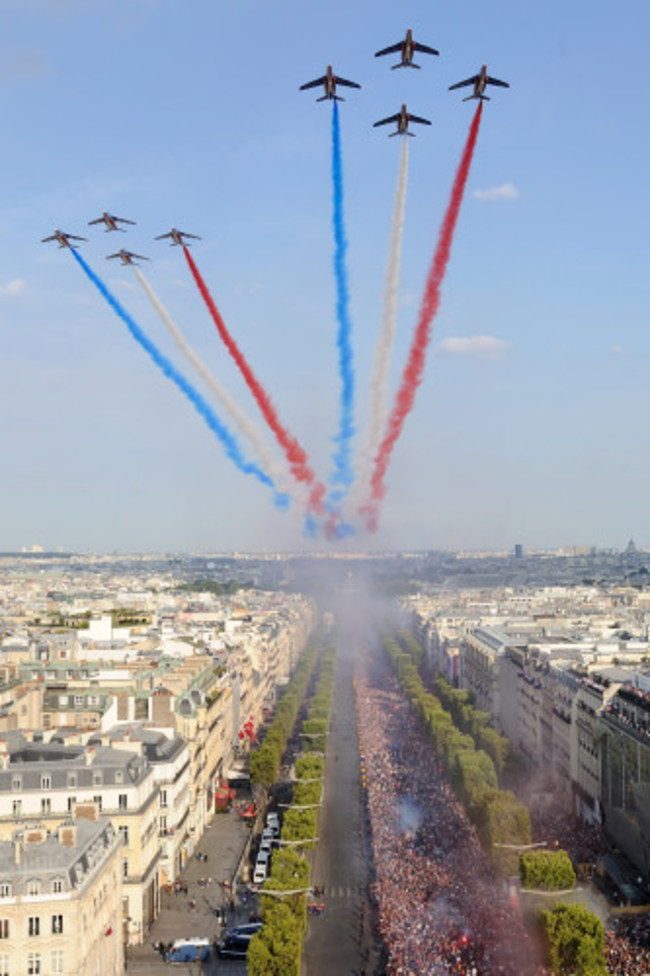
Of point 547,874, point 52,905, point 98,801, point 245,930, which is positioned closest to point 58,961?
point 52,905

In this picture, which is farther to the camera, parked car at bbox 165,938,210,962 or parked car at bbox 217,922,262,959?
parked car at bbox 217,922,262,959

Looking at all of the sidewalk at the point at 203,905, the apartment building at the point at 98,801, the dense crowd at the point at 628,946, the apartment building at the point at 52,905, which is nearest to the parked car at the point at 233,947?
the sidewalk at the point at 203,905

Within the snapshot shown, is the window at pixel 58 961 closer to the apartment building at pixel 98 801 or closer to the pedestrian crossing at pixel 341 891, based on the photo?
the apartment building at pixel 98 801

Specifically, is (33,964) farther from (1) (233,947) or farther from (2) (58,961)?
(1) (233,947)

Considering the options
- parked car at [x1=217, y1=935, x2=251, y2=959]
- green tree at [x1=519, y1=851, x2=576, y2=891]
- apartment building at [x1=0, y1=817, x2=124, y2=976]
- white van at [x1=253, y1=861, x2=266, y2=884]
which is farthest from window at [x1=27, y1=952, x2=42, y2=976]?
green tree at [x1=519, y1=851, x2=576, y2=891]

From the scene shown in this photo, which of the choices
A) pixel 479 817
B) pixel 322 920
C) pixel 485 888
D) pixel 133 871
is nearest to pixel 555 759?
pixel 479 817

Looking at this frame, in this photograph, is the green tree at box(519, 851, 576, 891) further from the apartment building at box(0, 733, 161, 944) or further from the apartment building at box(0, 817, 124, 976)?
the apartment building at box(0, 817, 124, 976)
